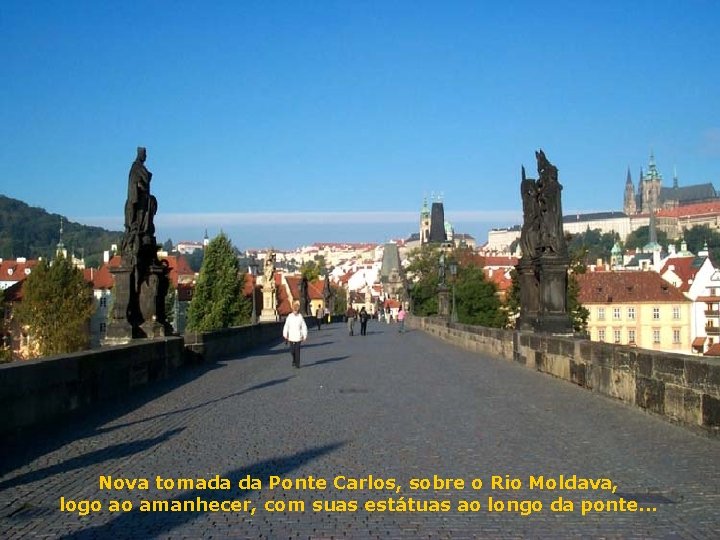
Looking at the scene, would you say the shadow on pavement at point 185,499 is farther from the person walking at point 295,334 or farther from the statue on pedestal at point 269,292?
the statue on pedestal at point 269,292

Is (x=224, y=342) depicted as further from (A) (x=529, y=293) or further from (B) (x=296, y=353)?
(A) (x=529, y=293)

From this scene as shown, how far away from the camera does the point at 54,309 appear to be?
71625mm

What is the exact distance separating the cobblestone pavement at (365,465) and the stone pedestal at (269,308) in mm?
38760

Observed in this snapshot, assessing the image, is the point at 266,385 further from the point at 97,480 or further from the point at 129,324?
the point at 97,480

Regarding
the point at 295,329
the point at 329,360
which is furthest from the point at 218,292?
the point at 295,329

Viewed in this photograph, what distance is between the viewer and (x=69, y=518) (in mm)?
6258

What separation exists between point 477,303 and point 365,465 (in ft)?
228

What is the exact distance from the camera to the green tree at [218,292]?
276 feet

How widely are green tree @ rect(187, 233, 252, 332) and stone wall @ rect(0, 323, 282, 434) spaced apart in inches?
2531

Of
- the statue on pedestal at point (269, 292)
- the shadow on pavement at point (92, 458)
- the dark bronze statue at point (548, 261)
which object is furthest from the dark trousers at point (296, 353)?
the statue on pedestal at point (269, 292)

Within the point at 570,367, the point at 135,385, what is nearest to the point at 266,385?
the point at 135,385

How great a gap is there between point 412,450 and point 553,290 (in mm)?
11096

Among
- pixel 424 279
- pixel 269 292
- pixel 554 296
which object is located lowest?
pixel 554 296

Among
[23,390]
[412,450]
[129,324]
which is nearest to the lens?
[412,450]
